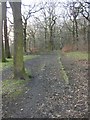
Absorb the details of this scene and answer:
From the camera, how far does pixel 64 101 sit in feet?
24.7

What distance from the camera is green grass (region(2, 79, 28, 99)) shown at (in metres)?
8.63

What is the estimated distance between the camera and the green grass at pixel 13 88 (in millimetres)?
8633

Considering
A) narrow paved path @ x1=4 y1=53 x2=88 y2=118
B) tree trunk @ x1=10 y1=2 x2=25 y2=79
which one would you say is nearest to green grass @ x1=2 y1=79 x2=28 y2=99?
narrow paved path @ x1=4 y1=53 x2=88 y2=118

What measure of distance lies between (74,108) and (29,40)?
48.1 m

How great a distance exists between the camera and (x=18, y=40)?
11141 millimetres

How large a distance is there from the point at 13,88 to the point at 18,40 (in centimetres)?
257

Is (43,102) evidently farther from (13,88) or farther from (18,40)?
(18,40)

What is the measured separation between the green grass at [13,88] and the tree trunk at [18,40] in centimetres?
55

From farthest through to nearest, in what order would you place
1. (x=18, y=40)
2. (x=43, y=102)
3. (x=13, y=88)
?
1. (x=18, y=40)
2. (x=13, y=88)
3. (x=43, y=102)

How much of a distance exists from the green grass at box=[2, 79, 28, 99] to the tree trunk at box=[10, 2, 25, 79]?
55 cm

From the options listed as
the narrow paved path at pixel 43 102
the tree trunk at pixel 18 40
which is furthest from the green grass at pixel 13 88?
the tree trunk at pixel 18 40

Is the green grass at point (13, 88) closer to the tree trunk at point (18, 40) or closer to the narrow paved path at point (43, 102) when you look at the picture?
the narrow paved path at point (43, 102)

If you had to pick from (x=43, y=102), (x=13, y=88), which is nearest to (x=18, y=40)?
(x=13, y=88)

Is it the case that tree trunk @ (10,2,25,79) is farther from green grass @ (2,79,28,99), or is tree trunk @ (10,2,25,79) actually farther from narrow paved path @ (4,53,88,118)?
narrow paved path @ (4,53,88,118)
